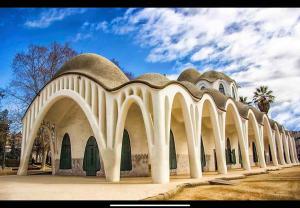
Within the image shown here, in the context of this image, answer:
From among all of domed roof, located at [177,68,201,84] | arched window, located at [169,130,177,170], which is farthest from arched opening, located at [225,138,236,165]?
arched window, located at [169,130,177,170]

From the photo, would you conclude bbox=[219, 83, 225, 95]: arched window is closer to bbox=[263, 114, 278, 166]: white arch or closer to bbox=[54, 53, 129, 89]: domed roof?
bbox=[263, 114, 278, 166]: white arch

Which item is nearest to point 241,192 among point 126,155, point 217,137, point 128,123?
point 217,137

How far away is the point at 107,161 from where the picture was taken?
553 inches

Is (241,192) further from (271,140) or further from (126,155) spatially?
(271,140)

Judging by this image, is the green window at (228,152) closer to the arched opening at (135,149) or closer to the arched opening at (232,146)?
the arched opening at (232,146)

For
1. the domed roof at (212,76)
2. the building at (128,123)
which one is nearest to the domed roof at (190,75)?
the domed roof at (212,76)

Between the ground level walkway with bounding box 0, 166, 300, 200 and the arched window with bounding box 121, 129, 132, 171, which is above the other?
the arched window with bounding box 121, 129, 132, 171

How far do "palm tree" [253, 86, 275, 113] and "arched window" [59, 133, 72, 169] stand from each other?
101 feet

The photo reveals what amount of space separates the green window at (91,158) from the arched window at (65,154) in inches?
72.7

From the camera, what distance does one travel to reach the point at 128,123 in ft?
60.2

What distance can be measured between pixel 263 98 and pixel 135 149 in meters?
30.8

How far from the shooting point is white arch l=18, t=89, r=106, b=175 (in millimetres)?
14973
